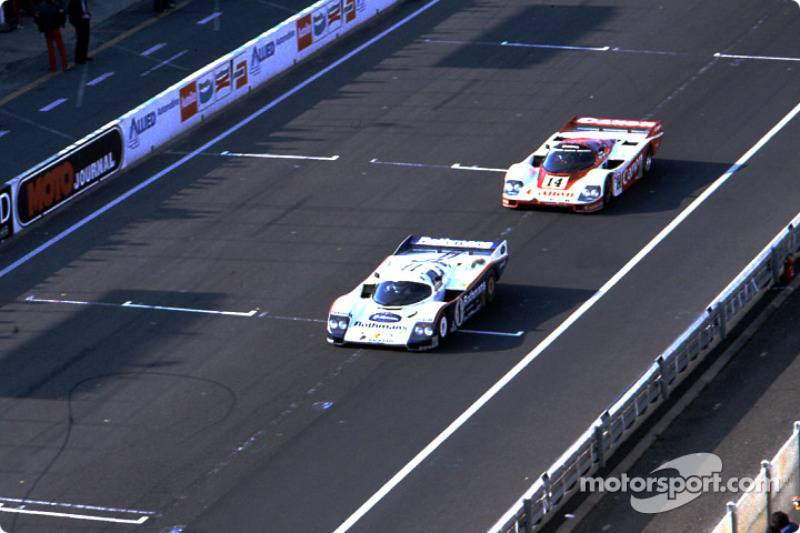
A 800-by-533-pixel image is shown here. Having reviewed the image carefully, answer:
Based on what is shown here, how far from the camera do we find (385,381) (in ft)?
107

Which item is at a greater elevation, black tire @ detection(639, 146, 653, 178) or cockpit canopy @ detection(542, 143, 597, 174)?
cockpit canopy @ detection(542, 143, 597, 174)

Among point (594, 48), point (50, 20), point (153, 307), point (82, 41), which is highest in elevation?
point (50, 20)

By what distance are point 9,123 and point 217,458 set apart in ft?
73.6

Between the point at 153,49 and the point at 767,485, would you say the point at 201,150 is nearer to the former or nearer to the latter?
the point at 153,49

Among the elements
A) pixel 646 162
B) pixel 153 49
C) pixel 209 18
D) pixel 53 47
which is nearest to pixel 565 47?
pixel 646 162

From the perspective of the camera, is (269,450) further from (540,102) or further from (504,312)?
(540,102)

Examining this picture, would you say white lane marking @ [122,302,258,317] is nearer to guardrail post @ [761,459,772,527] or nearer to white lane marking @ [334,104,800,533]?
white lane marking @ [334,104,800,533]

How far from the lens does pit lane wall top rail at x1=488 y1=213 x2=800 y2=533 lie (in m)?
26.1

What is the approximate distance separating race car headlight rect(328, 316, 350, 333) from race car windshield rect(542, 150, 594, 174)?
29.8 feet

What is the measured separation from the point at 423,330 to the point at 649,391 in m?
5.38

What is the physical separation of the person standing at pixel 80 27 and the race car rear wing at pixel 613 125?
1687 cm

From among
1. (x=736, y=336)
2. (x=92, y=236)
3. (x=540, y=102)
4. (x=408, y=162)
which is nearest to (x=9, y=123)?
(x=92, y=236)

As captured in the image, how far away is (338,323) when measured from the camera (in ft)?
112

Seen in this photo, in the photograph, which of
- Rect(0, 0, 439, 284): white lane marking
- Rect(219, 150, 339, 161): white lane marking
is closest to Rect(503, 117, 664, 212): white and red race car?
Rect(219, 150, 339, 161): white lane marking
